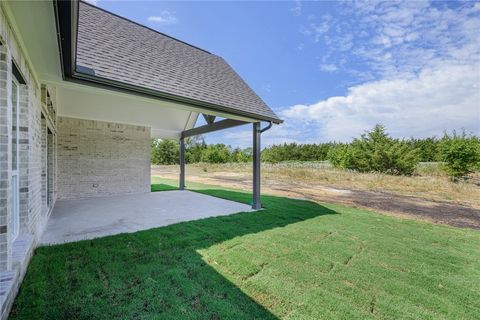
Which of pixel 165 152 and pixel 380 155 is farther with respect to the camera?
pixel 165 152

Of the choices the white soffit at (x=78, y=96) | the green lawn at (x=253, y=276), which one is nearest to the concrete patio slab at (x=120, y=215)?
the green lawn at (x=253, y=276)

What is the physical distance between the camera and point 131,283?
107 inches

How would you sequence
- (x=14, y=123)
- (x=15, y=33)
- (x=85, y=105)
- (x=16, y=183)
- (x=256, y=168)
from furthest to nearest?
(x=85, y=105) < (x=256, y=168) < (x=16, y=183) < (x=14, y=123) < (x=15, y=33)

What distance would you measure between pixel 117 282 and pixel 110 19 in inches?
326

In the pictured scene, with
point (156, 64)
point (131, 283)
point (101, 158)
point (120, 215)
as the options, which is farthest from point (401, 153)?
point (131, 283)

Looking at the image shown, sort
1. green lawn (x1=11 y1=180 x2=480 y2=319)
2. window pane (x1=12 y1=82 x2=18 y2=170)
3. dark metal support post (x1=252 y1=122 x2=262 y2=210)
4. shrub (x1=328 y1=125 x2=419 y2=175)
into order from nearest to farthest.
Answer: green lawn (x1=11 y1=180 x2=480 y2=319) < window pane (x1=12 y1=82 x2=18 y2=170) < dark metal support post (x1=252 y1=122 x2=262 y2=210) < shrub (x1=328 y1=125 x2=419 y2=175)

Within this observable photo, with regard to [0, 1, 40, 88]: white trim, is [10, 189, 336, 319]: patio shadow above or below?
below

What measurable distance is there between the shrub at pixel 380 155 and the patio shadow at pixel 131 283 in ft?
65.3

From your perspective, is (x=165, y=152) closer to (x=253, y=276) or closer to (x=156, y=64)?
(x=156, y=64)

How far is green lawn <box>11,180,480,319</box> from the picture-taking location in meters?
2.33

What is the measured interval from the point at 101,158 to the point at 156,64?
5198 millimetres

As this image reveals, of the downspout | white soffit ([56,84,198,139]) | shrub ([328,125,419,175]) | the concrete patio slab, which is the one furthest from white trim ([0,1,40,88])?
shrub ([328,125,419,175])

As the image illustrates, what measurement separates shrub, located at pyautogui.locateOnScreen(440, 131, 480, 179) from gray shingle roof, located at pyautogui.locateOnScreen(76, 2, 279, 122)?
16.3m

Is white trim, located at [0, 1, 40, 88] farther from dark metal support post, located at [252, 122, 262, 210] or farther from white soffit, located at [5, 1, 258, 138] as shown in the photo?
dark metal support post, located at [252, 122, 262, 210]
